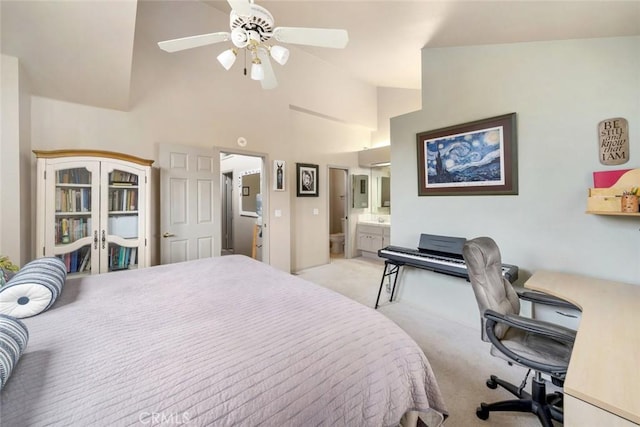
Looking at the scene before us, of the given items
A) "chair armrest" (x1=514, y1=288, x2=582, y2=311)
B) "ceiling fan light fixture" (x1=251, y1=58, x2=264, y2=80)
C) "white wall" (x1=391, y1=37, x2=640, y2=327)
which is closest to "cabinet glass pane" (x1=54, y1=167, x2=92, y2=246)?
"ceiling fan light fixture" (x1=251, y1=58, x2=264, y2=80)

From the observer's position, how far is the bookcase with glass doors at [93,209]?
2.25 meters

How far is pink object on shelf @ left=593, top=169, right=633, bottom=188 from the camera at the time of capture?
1812 millimetres

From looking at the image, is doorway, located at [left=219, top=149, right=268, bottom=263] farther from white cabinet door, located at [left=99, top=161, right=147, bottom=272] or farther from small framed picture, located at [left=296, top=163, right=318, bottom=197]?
white cabinet door, located at [left=99, top=161, right=147, bottom=272]

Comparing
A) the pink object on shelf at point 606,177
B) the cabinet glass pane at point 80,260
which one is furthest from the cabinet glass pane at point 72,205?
the pink object on shelf at point 606,177

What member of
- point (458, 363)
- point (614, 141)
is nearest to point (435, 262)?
point (458, 363)

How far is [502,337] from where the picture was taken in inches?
60.6

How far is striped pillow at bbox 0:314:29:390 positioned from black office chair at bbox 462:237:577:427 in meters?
1.99

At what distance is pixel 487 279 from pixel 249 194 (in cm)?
478

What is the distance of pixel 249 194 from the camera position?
218 inches

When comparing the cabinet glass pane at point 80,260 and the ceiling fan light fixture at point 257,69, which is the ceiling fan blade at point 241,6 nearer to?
the ceiling fan light fixture at point 257,69

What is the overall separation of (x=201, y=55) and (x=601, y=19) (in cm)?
390

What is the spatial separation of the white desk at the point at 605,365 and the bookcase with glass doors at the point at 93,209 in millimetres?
3252

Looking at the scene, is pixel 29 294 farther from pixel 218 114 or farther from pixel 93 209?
pixel 218 114

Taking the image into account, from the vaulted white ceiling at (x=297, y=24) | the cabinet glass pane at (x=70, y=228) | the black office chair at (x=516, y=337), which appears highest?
the vaulted white ceiling at (x=297, y=24)
